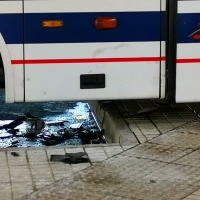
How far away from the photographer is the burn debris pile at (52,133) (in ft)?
24.4

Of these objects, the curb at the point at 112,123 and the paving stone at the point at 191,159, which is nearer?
the paving stone at the point at 191,159

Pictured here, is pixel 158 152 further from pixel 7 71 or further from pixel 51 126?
pixel 51 126

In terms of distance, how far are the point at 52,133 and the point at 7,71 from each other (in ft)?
5.11

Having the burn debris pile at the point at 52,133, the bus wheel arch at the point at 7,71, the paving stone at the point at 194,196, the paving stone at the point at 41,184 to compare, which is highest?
the bus wheel arch at the point at 7,71

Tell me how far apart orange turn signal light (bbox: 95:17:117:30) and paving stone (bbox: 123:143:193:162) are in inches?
49.7

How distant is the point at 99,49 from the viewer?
259 inches

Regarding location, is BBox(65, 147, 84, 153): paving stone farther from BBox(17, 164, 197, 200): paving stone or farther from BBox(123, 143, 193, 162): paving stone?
BBox(17, 164, 197, 200): paving stone

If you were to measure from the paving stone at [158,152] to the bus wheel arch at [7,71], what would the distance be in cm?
133

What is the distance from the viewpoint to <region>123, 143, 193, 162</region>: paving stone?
6145mm

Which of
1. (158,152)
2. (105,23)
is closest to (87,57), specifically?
(105,23)

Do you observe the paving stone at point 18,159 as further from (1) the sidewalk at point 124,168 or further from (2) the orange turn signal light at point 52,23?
(2) the orange turn signal light at point 52,23

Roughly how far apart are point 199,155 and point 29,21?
2.14m

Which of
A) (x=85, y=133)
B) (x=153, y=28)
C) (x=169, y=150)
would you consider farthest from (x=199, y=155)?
(x=85, y=133)

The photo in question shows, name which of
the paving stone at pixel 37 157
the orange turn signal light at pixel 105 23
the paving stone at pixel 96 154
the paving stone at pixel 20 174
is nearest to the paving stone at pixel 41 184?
the paving stone at pixel 20 174
